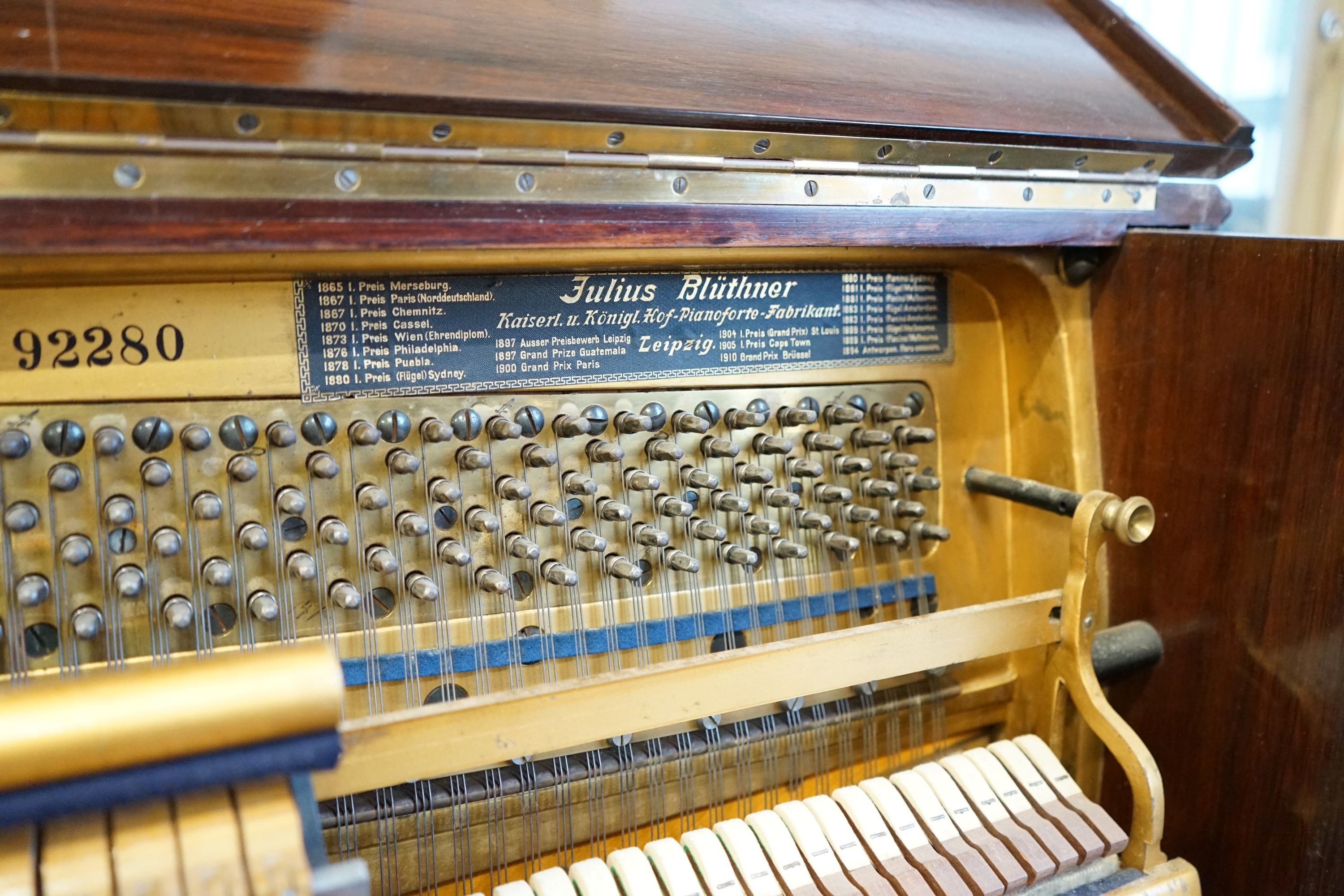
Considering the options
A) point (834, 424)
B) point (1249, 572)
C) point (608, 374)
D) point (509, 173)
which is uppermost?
point (509, 173)

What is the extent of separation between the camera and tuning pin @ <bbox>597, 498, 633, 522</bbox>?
139 cm

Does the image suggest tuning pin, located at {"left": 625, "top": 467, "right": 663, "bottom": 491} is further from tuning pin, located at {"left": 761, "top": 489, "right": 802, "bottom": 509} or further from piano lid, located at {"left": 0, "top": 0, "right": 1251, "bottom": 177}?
piano lid, located at {"left": 0, "top": 0, "right": 1251, "bottom": 177}

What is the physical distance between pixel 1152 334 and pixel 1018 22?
2.02 ft

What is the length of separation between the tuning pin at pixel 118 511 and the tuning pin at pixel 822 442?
0.95 metres

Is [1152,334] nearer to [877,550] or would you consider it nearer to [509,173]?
[877,550]

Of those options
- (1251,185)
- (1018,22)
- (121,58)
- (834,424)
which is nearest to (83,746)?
(121,58)

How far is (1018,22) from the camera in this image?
68.4 inches

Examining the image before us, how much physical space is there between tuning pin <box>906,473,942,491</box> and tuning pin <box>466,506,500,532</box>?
2.32 ft

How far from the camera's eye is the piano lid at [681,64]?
968 mm

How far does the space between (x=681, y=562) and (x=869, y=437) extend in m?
0.40

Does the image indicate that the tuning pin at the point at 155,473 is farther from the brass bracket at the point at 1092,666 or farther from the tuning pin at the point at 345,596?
the brass bracket at the point at 1092,666

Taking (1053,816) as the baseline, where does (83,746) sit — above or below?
above

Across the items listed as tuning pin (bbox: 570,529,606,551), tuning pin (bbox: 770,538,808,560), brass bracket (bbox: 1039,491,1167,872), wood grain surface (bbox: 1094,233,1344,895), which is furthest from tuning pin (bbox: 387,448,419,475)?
wood grain surface (bbox: 1094,233,1344,895)

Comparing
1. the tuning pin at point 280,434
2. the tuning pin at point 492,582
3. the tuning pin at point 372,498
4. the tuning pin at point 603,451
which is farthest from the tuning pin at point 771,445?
the tuning pin at point 280,434
